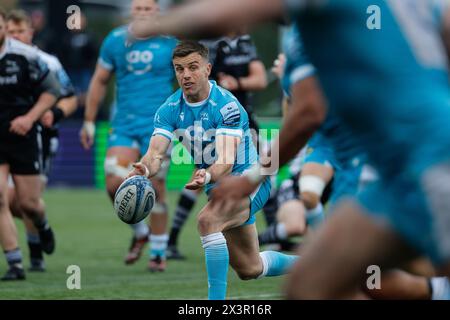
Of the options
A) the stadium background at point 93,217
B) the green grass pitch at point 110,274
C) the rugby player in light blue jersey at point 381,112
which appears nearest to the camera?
the rugby player in light blue jersey at point 381,112

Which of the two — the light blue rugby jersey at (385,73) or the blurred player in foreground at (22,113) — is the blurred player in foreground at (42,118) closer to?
the blurred player in foreground at (22,113)


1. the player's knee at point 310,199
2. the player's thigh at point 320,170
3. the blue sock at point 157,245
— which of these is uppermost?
the player's thigh at point 320,170

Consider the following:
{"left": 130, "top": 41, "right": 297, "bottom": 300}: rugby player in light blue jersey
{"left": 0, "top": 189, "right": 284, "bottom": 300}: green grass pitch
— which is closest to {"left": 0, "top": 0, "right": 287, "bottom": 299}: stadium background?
{"left": 0, "top": 189, "right": 284, "bottom": 300}: green grass pitch

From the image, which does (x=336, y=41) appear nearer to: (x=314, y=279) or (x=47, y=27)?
(x=314, y=279)

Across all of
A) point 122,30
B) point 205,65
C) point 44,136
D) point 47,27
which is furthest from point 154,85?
point 47,27

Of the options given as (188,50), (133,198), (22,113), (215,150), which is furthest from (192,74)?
(22,113)

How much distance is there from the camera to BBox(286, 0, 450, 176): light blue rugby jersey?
370 centimetres

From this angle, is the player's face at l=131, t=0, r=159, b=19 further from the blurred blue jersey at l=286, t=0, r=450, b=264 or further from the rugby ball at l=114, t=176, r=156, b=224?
the blurred blue jersey at l=286, t=0, r=450, b=264

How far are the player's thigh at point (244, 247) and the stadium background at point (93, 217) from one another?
107 centimetres

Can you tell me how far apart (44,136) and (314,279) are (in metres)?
7.92

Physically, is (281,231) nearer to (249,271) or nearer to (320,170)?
(320,170)

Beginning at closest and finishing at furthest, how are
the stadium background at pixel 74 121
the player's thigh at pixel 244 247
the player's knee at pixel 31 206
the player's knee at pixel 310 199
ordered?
the player's thigh at pixel 244 247
the player's knee at pixel 310 199
the player's knee at pixel 31 206
the stadium background at pixel 74 121

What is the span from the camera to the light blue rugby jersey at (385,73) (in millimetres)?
3695

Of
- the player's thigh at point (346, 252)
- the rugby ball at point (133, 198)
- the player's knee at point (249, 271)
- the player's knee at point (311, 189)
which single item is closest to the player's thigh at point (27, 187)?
the player's knee at point (311, 189)
